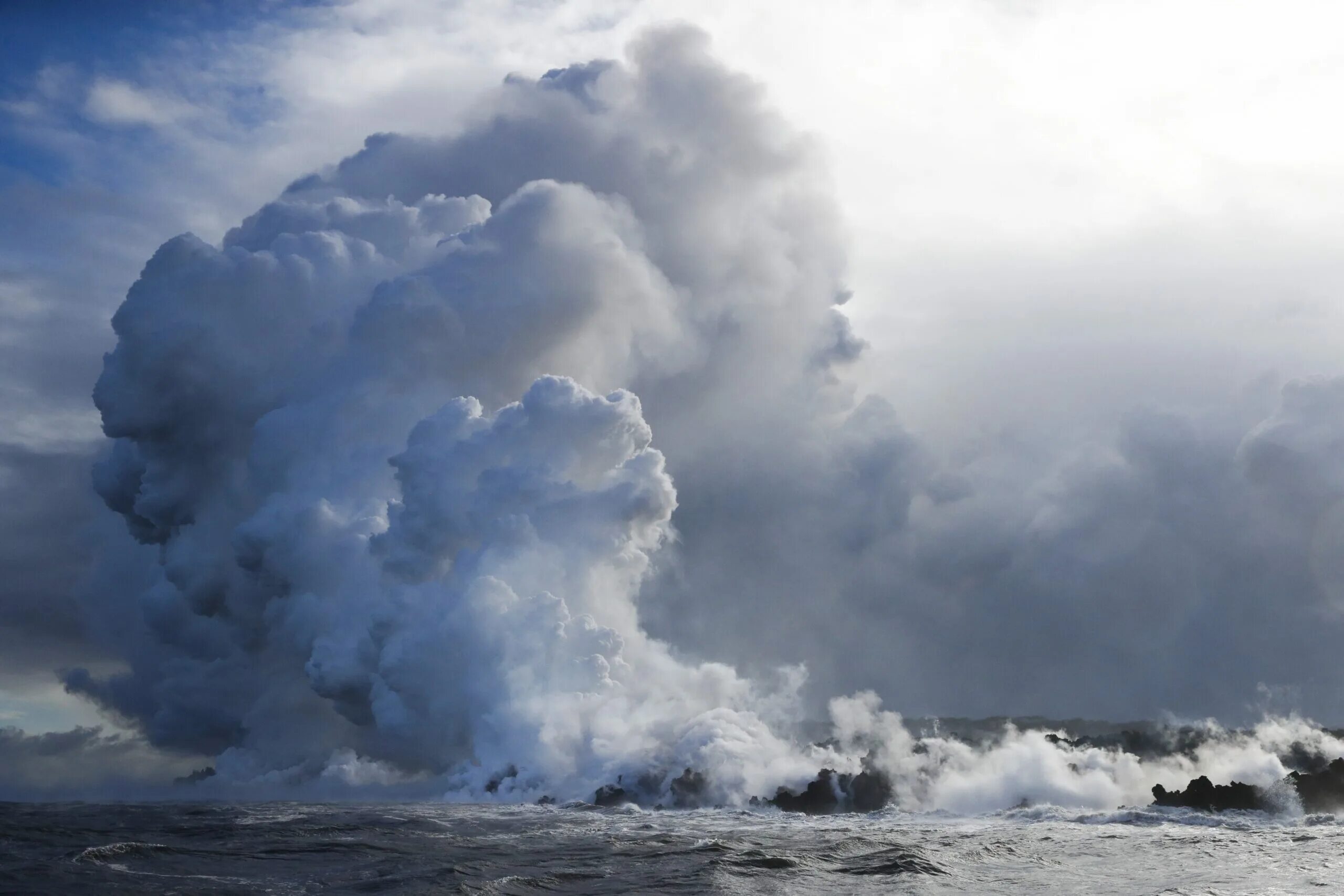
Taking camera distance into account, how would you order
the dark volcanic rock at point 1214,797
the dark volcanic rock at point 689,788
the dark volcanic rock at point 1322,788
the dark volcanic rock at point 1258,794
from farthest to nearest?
the dark volcanic rock at point 689,788, the dark volcanic rock at point 1214,797, the dark volcanic rock at point 1258,794, the dark volcanic rock at point 1322,788

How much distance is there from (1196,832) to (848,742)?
44560 millimetres

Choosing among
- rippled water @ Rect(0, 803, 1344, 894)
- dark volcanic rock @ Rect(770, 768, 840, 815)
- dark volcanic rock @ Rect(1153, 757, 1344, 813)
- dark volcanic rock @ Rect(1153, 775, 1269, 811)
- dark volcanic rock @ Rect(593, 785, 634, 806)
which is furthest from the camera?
dark volcanic rock @ Rect(593, 785, 634, 806)

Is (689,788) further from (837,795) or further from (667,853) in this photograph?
(667,853)

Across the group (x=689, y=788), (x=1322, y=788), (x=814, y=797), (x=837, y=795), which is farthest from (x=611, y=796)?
(x=1322, y=788)

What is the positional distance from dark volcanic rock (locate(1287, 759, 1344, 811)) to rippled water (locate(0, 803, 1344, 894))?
604 centimetres

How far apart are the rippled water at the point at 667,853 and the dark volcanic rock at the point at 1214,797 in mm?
5075

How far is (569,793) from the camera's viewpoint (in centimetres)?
9750

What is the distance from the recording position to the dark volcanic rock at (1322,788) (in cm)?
7788

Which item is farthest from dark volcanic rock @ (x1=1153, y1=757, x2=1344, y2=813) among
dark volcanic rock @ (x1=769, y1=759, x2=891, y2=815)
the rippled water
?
dark volcanic rock @ (x1=769, y1=759, x2=891, y2=815)

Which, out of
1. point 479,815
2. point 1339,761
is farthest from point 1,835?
point 1339,761

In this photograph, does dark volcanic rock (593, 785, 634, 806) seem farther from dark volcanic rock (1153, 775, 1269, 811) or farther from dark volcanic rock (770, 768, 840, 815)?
dark volcanic rock (1153, 775, 1269, 811)

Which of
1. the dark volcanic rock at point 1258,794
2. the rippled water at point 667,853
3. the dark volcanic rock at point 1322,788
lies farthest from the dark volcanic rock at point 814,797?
the dark volcanic rock at point 1322,788

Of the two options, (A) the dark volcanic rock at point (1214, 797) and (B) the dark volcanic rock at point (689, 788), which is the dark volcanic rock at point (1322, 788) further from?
(B) the dark volcanic rock at point (689, 788)

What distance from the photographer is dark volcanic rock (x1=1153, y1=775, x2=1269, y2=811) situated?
3137 inches
